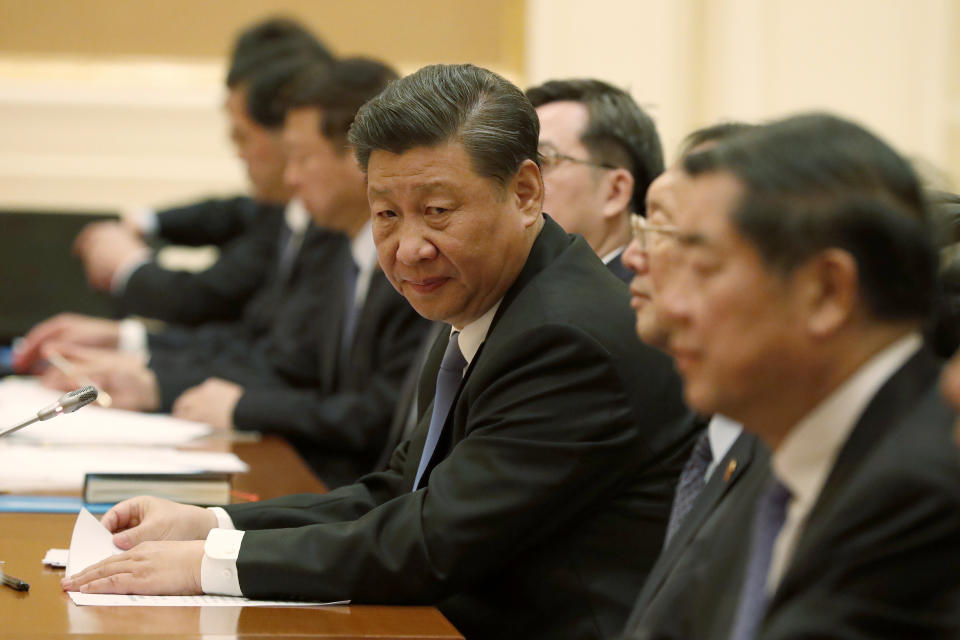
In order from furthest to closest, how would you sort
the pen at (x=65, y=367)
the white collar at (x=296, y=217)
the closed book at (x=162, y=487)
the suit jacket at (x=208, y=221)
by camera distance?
the suit jacket at (x=208, y=221), the white collar at (x=296, y=217), the pen at (x=65, y=367), the closed book at (x=162, y=487)

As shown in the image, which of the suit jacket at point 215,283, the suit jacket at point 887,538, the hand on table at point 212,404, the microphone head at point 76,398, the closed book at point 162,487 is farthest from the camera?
the suit jacket at point 215,283

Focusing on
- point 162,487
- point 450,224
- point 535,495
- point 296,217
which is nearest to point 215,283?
point 296,217

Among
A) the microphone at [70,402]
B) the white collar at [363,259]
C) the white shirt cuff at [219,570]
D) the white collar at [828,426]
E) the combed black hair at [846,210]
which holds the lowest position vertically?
the white collar at [363,259]

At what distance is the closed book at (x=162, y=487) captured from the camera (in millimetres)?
2439

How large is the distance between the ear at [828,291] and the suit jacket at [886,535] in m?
0.08

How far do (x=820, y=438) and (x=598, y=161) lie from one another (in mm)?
1691

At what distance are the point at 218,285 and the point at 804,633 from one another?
457 centimetres

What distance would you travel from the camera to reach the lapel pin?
1.77 metres

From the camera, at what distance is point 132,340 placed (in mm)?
4875

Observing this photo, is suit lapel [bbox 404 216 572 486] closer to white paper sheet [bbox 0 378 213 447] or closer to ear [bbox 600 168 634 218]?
ear [bbox 600 168 634 218]

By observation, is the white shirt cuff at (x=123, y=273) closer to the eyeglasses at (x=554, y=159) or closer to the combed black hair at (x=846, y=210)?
the eyeglasses at (x=554, y=159)

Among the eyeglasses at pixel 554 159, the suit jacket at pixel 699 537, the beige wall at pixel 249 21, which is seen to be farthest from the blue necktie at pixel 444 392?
the beige wall at pixel 249 21

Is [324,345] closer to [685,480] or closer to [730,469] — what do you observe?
[685,480]

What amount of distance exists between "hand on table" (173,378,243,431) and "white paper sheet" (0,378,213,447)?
0.04m
